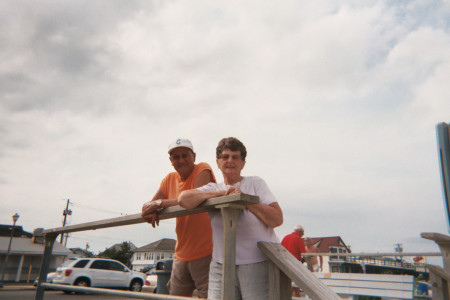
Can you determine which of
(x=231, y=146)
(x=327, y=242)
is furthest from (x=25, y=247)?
(x=327, y=242)

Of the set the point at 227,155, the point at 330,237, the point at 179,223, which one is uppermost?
the point at 330,237

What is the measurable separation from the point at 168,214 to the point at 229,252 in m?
0.52

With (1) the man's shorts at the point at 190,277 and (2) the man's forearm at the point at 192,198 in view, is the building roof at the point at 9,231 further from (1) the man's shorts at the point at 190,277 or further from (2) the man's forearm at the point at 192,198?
(2) the man's forearm at the point at 192,198

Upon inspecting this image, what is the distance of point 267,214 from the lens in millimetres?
1772

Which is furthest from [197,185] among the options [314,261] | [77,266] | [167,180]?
[77,266]

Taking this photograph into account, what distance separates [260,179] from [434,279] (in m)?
2.28

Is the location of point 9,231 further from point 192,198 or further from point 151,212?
point 192,198

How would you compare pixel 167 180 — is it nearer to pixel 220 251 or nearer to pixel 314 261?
pixel 220 251

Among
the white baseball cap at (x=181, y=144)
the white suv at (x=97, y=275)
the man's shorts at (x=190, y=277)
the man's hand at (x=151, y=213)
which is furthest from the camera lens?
the white suv at (x=97, y=275)

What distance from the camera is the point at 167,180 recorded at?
2967 mm

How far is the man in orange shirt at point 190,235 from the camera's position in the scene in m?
2.50

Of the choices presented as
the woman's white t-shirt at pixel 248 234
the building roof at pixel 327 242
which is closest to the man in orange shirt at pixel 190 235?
the woman's white t-shirt at pixel 248 234

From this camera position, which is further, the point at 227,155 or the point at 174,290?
the point at 174,290

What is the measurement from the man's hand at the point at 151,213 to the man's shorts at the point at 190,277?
0.74 m
